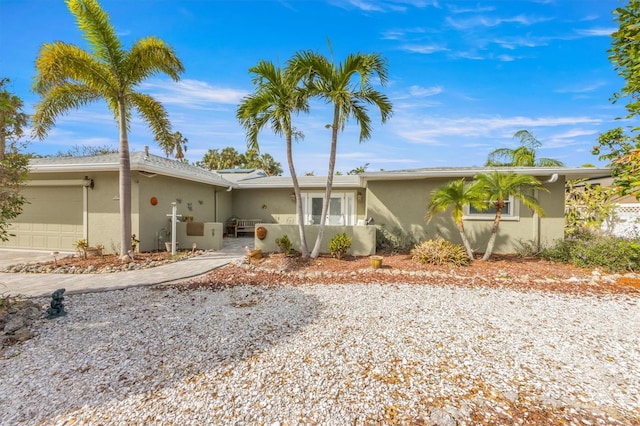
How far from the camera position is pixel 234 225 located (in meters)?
14.1

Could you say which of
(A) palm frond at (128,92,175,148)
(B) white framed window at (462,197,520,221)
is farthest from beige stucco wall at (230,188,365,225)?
(B) white framed window at (462,197,520,221)

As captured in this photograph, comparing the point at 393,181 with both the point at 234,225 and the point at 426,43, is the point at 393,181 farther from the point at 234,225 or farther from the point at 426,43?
the point at 234,225

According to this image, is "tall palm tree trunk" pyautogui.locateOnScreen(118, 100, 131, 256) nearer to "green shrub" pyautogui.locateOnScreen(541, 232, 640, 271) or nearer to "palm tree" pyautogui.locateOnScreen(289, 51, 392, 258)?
"palm tree" pyautogui.locateOnScreen(289, 51, 392, 258)

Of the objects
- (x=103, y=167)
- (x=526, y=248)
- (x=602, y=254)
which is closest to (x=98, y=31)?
(x=103, y=167)

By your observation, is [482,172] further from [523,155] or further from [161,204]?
[161,204]

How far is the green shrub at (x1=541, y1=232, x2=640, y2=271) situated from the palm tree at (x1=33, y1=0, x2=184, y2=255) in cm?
1263

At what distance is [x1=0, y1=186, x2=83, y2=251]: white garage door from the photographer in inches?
381

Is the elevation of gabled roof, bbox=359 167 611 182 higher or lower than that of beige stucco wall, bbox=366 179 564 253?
higher

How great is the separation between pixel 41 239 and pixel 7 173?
8.31 m

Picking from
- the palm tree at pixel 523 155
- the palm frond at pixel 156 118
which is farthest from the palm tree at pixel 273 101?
the palm tree at pixel 523 155

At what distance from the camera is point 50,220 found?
9.87 m

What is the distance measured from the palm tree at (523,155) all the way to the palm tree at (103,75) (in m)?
16.0

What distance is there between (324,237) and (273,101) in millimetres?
4417

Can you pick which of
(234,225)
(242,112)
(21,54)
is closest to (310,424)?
(242,112)
